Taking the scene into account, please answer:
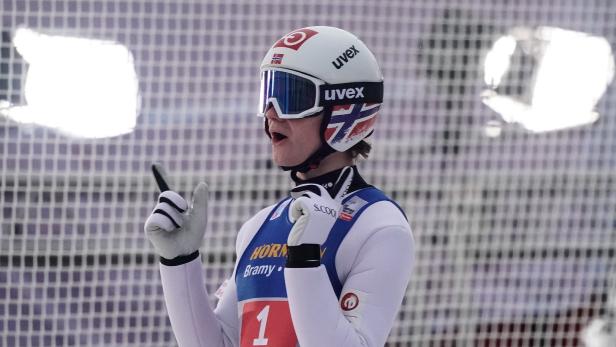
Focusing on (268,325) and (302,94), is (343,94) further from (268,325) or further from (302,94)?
(268,325)

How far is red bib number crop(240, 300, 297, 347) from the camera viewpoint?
200 centimetres

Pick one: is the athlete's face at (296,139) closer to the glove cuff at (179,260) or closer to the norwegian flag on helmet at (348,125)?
the norwegian flag on helmet at (348,125)

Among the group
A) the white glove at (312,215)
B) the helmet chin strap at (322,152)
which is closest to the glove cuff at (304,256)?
the white glove at (312,215)

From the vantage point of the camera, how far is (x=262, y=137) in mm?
5266

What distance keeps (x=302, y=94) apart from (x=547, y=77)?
146 inches

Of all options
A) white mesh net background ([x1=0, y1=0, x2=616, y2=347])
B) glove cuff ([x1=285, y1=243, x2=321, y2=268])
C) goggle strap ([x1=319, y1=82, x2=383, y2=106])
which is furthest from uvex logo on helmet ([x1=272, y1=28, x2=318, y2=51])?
white mesh net background ([x1=0, y1=0, x2=616, y2=347])

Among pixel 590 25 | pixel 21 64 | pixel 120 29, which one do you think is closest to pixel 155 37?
pixel 120 29

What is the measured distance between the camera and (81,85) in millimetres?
5152

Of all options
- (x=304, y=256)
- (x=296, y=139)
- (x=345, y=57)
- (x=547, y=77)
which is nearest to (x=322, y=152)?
(x=296, y=139)

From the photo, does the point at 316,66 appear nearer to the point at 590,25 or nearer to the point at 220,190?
the point at 220,190

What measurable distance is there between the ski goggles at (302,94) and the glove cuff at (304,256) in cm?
Answer: 32

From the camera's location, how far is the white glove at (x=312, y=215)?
1.82 m

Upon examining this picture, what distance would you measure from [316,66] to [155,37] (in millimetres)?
3204

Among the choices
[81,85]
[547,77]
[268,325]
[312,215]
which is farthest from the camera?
[547,77]
